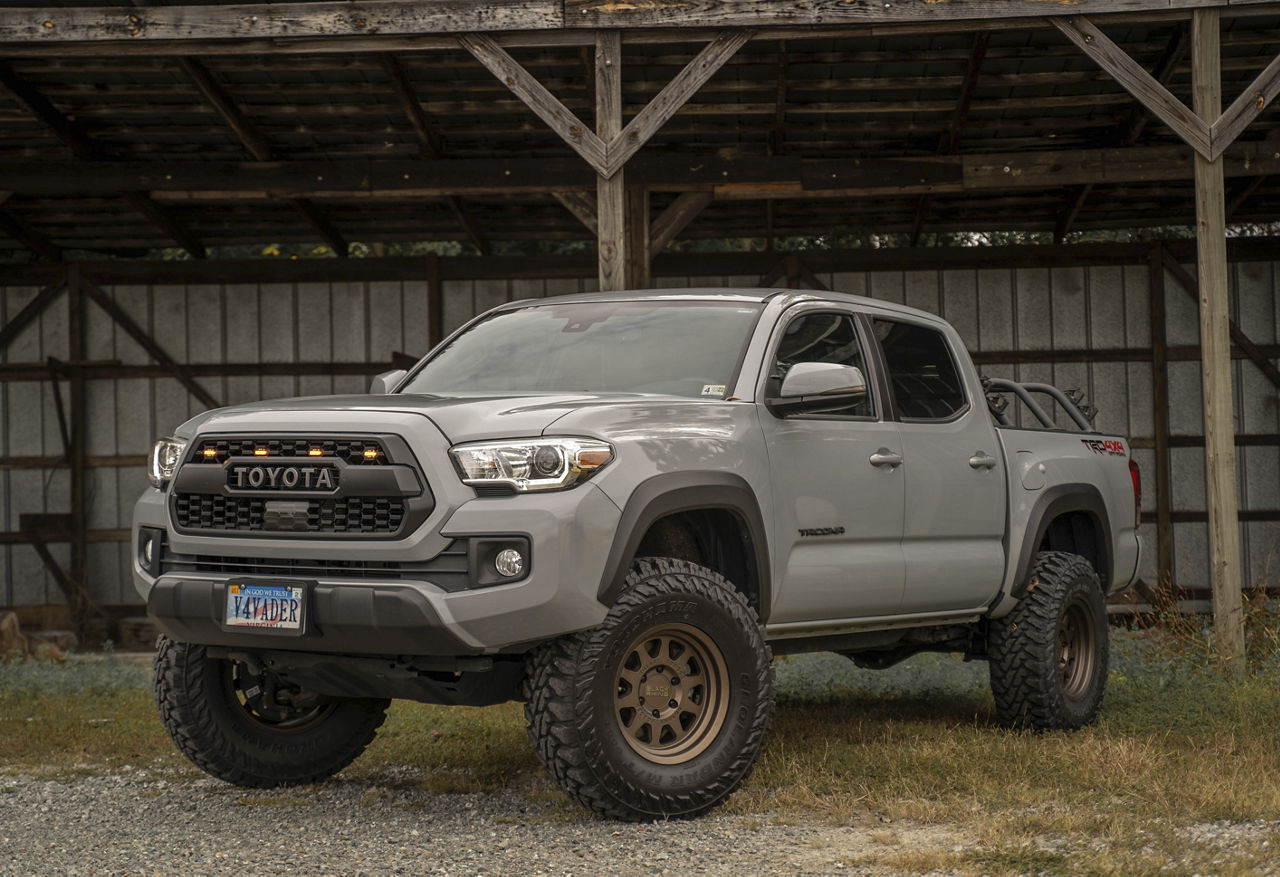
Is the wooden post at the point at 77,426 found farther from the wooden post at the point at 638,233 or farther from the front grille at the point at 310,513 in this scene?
the front grille at the point at 310,513

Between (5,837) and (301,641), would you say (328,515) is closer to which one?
(301,641)

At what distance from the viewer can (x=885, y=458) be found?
6.08 meters

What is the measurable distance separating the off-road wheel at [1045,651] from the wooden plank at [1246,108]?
3243 millimetres

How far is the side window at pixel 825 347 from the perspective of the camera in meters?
5.95

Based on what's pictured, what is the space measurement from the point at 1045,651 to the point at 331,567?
3.72 m

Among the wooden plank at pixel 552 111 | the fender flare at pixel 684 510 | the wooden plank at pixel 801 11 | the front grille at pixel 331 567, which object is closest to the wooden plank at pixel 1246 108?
Result: the wooden plank at pixel 801 11

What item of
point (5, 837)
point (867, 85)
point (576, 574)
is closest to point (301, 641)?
point (576, 574)

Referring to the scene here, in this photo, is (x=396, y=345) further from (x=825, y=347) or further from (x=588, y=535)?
(x=588, y=535)

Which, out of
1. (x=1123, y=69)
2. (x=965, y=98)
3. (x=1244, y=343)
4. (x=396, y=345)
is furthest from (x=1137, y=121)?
(x=396, y=345)

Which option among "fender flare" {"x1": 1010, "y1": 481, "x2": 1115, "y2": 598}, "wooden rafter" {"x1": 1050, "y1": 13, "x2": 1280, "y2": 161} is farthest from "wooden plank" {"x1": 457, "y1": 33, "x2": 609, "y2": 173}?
"fender flare" {"x1": 1010, "y1": 481, "x2": 1115, "y2": 598}

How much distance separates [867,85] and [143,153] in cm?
642

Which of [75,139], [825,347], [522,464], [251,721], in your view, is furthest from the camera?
[75,139]

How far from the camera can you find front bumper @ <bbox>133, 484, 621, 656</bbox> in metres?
4.65

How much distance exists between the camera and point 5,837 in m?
5.23
